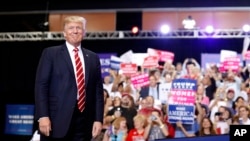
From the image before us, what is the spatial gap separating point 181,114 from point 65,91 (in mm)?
3531

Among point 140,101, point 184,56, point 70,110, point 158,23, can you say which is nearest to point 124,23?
point 158,23

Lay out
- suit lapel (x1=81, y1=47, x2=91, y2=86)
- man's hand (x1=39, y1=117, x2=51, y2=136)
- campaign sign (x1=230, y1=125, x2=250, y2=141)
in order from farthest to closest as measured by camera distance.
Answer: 1. suit lapel (x1=81, y1=47, x2=91, y2=86)
2. man's hand (x1=39, y1=117, x2=51, y2=136)
3. campaign sign (x1=230, y1=125, x2=250, y2=141)

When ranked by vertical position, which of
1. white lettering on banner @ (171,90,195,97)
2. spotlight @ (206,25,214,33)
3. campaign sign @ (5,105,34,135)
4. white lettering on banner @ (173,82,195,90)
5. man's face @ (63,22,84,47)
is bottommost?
campaign sign @ (5,105,34,135)

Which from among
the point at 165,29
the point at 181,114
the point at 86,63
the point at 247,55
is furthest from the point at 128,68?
the point at 86,63

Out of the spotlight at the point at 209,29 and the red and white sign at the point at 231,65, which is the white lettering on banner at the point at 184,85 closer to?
the red and white sign at the point at 231,65

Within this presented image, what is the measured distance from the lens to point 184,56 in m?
6.78

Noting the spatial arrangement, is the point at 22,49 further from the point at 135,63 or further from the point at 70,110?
the point at 70,110

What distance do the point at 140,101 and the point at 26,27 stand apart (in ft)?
9.43

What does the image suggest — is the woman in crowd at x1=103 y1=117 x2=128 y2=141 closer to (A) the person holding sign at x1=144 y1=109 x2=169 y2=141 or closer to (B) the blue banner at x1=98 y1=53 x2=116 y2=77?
(A) the person holding sign at x1=144 y1=109 x2=169 y2=141

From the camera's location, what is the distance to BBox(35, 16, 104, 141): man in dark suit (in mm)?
2090

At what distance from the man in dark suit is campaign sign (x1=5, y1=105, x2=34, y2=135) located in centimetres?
494

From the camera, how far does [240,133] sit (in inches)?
71.6

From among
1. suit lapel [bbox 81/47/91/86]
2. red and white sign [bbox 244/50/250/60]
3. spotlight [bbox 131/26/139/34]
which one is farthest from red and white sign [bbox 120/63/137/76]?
suit lapel [bbox 81/47/91/86]

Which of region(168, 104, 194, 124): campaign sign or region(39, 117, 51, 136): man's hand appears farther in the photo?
region(168, 104, 194, 124): campaign sign
